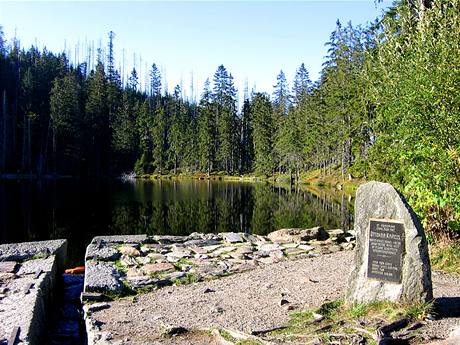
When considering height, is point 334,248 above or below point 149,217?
above

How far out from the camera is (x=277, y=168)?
240ft

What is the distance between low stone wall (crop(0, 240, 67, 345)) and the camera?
635cm

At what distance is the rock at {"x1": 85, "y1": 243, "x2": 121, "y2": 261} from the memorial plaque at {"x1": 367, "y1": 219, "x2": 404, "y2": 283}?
635 cm

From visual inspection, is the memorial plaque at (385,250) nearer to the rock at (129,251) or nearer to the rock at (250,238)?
the rock at (129,251)

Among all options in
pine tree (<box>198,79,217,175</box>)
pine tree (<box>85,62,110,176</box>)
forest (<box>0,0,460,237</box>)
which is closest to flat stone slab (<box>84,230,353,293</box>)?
forest (<box>0,0,460,237</box>)

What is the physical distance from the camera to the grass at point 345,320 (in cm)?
534

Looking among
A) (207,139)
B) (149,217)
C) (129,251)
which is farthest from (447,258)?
(207,139)

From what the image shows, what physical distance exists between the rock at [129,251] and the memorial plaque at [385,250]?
6.27m

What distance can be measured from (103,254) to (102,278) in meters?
2.19

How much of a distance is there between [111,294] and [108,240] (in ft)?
15.6

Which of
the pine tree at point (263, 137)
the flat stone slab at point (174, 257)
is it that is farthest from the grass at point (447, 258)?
the pine tree at point (263, 137)

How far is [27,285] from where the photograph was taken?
8.23 m

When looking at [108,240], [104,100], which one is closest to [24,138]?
[104,100]

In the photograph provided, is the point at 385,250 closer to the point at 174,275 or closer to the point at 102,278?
the point at 174,275
